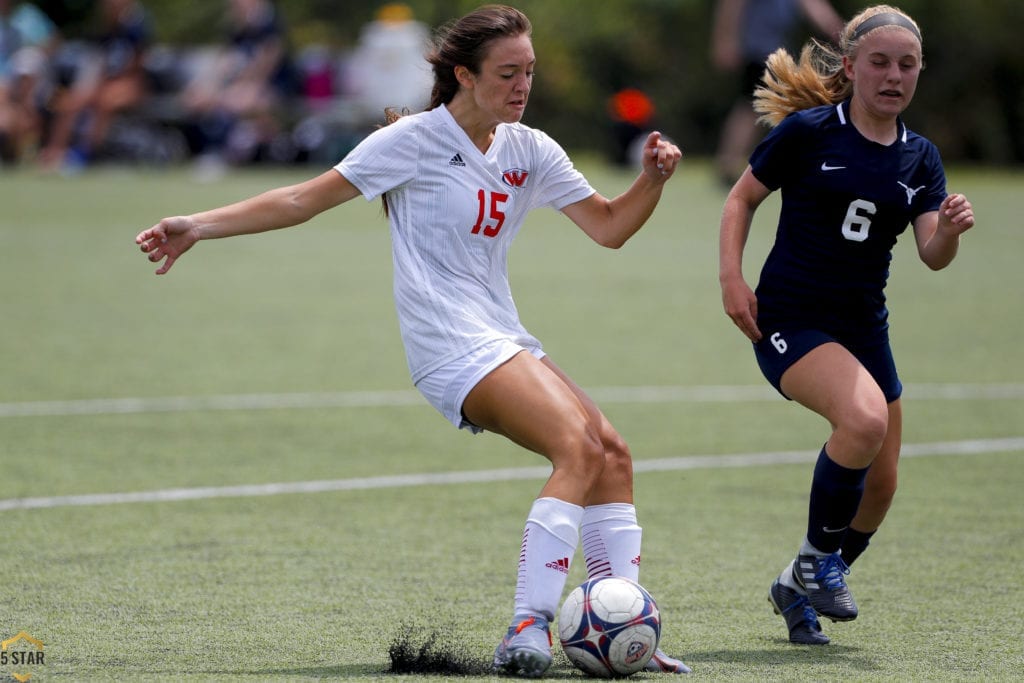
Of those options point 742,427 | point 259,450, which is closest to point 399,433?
point 259,450

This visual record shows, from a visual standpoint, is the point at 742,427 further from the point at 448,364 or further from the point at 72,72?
the point at 72,72

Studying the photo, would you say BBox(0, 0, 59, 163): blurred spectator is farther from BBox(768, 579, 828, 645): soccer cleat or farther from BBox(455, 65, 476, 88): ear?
BBox(768, 579, 828, 645): soccer cleat

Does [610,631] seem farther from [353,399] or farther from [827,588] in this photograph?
[353,399]

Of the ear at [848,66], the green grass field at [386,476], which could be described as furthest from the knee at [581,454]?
the ear at [848,66]

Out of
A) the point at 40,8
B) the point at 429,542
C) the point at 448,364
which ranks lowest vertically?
the point at 429,542

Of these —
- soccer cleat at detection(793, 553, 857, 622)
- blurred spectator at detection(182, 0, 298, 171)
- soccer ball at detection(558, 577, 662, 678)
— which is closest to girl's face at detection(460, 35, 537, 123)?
soccer ball at detection(558, 577, 662, 678)

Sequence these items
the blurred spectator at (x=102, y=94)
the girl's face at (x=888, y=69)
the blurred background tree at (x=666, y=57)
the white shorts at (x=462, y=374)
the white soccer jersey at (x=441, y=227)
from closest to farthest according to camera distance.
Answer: the white shorts at (x=462, y=374)
the white soccer jersey at (x=441, y=227)
the girl's face at (x=888, y=69)
the blurred spectator at (x=102, y=94)
the blurred background tree at (x=666, y=57)

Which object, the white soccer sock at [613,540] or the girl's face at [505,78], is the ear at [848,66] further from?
the white soccer sock at [613,540]

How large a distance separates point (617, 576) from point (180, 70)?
24554 millimetres

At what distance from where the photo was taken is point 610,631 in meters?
4.38

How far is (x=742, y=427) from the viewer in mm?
8773

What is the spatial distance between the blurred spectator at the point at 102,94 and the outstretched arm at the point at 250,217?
20.7m

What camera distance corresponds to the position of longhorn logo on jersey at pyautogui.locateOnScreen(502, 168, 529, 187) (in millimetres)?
4898

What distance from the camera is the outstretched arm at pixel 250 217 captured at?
4.63m
